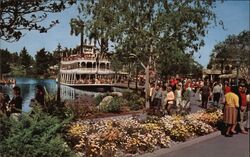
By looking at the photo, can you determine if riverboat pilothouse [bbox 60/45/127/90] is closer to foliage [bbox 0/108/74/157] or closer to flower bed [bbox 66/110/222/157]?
flower bed [bbox 66/110/222/157]

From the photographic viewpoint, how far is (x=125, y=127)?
11469 millimetres

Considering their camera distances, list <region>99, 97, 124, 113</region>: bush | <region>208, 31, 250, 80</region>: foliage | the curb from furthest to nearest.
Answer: <region>208, 31, 250, 80</region>: foliage
<region>99, 97, 124, 113</region>: bush
the curb

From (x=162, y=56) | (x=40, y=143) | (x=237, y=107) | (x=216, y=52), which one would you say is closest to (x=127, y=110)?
(x=162, y=56)

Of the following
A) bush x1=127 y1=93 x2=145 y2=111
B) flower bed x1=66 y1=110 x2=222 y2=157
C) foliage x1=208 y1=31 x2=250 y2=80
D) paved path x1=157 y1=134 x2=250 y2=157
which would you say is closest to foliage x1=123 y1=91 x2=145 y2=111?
bush x1=127 y1=93 x2=145 y2=111

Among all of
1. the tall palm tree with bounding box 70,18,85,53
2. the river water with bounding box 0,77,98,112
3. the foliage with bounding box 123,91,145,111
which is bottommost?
the river water with bounding box 0,77,98,112

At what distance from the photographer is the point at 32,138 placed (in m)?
7.95

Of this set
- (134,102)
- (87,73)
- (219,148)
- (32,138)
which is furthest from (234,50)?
(32,138)

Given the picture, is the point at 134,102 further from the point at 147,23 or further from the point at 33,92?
the point at 33,92

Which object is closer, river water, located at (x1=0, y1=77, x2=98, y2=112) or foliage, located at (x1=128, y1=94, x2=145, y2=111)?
foliage, located at (x1=128, y1=94, x2=145, y2=111)

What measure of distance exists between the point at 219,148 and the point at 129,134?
224cm

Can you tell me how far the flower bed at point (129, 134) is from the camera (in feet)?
31.7

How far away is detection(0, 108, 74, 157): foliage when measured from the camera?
7.70 m

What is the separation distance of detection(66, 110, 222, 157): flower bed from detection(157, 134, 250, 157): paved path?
53cm

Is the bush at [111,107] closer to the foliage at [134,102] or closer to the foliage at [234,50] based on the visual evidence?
the foliage at [134,102]
